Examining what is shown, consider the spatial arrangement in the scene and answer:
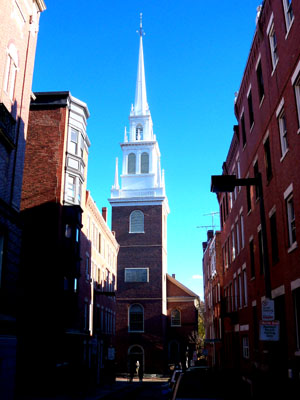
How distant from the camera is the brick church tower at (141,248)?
56469 millimetres

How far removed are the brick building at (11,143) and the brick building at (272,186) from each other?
8.20 meters

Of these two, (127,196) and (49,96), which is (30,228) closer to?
(49,96)

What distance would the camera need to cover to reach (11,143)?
52.4 ft

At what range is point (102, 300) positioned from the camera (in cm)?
4069

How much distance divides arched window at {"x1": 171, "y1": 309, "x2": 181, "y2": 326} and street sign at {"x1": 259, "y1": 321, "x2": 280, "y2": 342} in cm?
5466

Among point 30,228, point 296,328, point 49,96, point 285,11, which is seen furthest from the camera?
point 49,96

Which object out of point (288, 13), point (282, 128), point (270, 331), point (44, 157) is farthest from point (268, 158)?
point (44, 157)

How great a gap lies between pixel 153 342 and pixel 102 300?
60.3 ft

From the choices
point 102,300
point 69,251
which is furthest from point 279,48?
point 102,300

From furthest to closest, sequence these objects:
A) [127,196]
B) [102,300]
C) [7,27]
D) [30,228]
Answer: [127,196]
[102,300]
[30,228]
[7,27]

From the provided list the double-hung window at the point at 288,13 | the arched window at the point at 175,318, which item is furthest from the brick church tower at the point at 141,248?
the double-hung window at the point at 288,13

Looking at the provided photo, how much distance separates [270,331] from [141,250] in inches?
2053

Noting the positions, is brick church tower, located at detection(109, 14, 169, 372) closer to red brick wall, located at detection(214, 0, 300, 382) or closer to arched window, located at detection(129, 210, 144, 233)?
arched window, located at detection(129, 210, 144, 233)

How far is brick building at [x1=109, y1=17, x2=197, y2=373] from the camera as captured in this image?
56469mm
